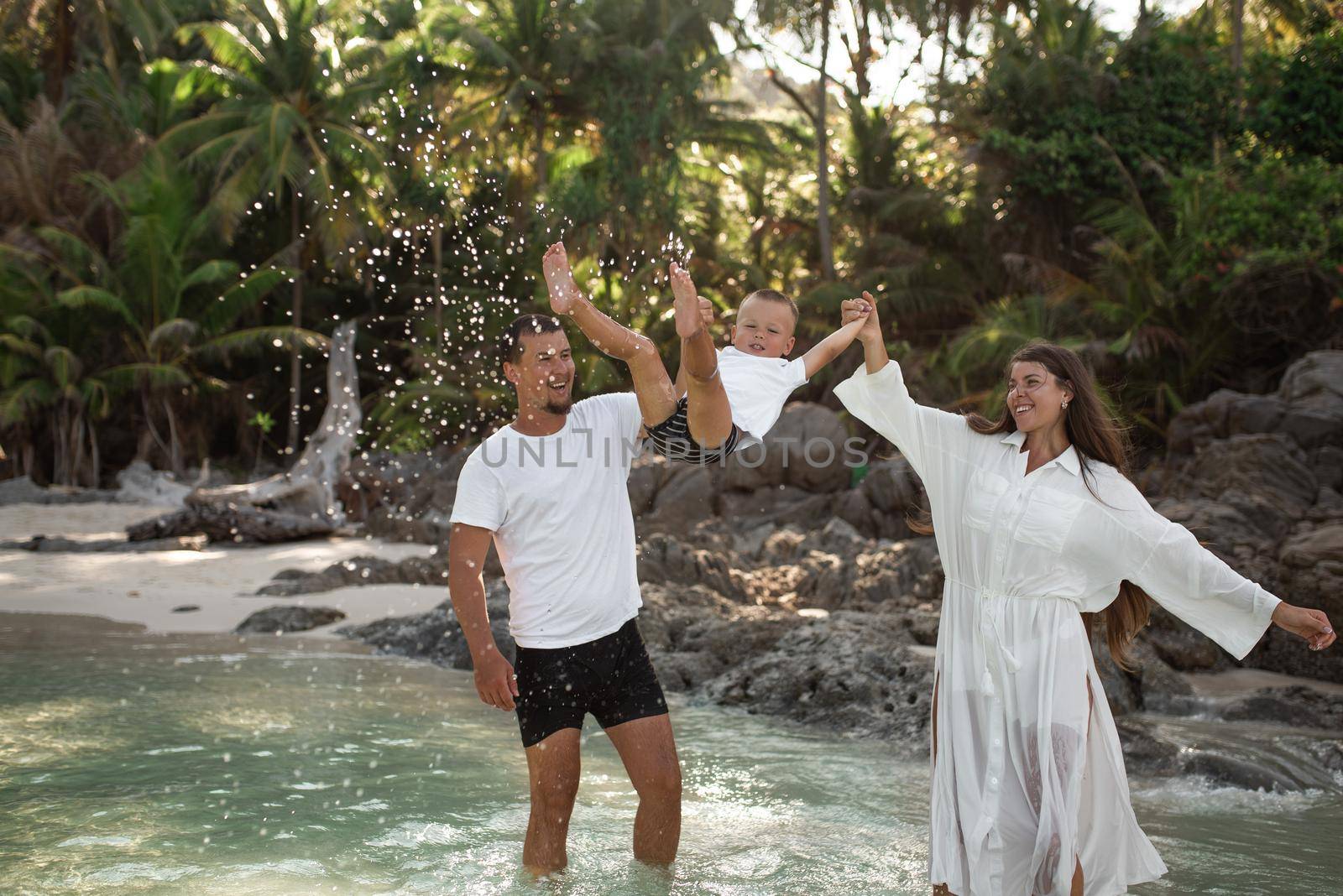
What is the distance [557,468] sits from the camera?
382 cm

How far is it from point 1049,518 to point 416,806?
3.37 m

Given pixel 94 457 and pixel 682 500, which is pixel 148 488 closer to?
pixel 94 457

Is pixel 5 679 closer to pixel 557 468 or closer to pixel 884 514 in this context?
pixel 557 468

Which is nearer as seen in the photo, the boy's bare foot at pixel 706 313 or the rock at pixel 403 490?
the boy's bare foot at pixel 706 313

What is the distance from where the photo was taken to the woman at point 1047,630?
339 cm

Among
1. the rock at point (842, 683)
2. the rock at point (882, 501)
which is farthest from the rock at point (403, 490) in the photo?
A: the rock at point (842, 683)

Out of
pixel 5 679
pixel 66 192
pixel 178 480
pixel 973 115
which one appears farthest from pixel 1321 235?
pixel 66 192

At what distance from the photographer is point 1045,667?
135 inches

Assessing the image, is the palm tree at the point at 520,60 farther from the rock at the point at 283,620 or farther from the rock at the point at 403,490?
the rock at the point at 283,620

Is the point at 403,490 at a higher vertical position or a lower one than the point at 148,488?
higher

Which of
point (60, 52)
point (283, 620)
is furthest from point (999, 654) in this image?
point (60, 52)

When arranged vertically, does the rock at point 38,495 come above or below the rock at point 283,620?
above

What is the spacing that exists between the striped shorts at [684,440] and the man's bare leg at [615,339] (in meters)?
0.03

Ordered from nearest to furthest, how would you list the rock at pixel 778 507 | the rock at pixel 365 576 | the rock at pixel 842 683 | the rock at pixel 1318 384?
the rock at pixel 842 683, the rock at pixel 365 576, the rock at pixel 1318 384, the rock at pixel 778 507
